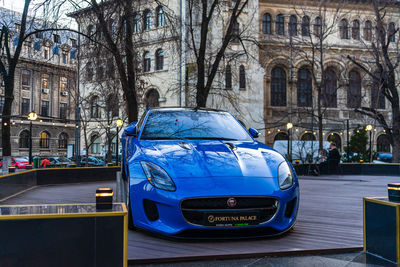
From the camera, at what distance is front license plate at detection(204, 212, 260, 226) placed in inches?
174

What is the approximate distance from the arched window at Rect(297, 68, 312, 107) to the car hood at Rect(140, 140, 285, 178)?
4346 centimetres

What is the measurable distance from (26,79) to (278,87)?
37.2 m

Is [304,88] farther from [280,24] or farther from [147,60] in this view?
[147,60]

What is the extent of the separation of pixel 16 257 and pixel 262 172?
2.85 metres

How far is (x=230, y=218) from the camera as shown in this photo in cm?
446

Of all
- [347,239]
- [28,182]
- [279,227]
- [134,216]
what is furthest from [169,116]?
[28,182]

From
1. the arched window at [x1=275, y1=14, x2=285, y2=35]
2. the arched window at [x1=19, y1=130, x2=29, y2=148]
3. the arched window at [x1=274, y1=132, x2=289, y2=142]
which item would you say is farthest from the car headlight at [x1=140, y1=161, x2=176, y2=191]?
the arched window at [x1=19, y1=130, x2=29, y2=148]

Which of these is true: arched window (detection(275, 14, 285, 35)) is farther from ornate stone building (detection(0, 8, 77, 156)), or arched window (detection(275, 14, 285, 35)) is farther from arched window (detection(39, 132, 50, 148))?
arched window (detection(39, 132, 50, 148))

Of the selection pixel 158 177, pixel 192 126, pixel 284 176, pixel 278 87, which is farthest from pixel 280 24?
pixel 158 177

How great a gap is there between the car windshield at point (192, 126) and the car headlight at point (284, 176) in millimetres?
1062

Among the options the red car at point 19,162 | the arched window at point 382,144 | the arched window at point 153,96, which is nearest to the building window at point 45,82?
the red car at point 19,162

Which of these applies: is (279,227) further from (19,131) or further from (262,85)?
(19,131)

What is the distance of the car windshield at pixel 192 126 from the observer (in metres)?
5.96

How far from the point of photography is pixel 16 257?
9.59 feet
